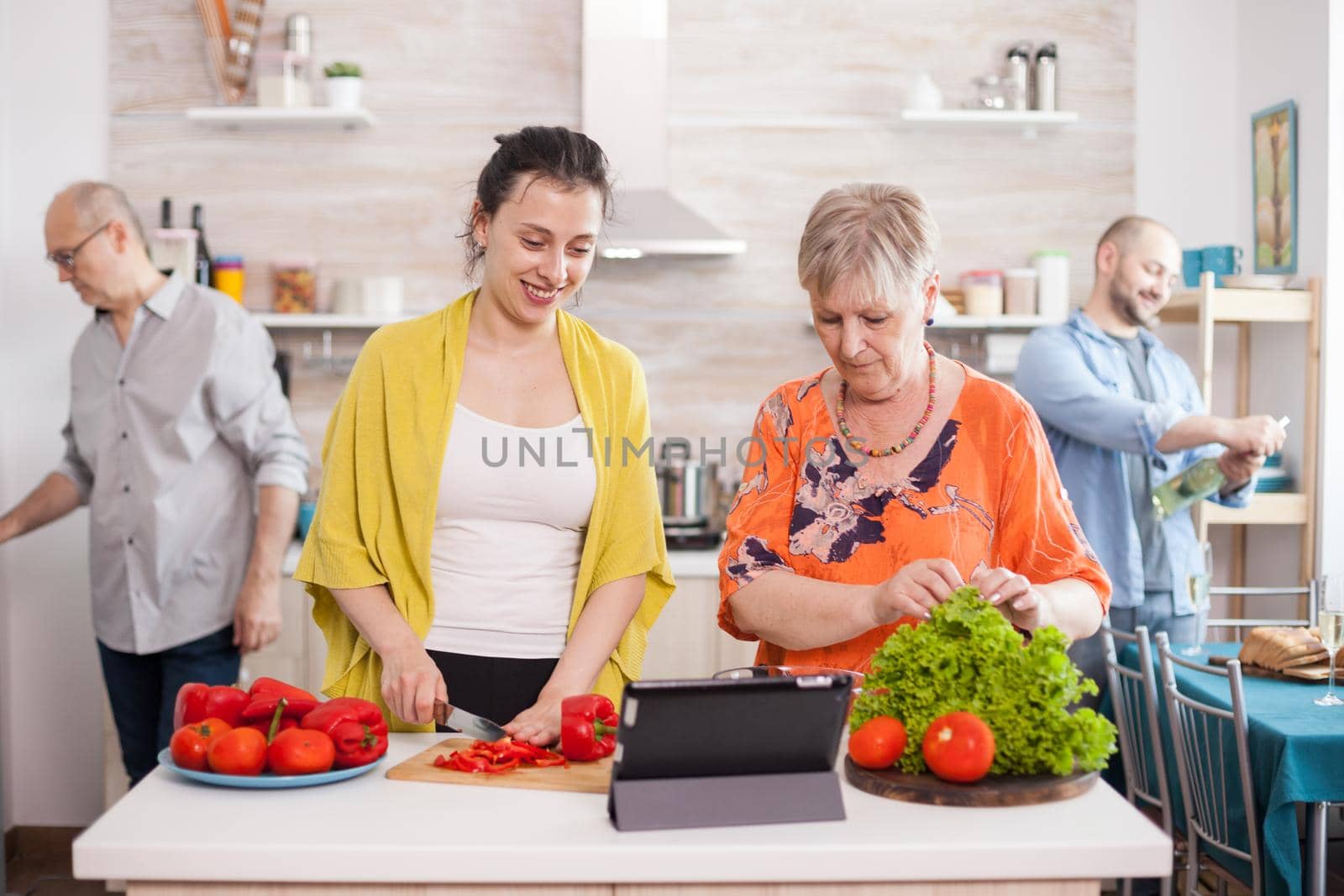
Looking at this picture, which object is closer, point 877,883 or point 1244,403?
point 877,883

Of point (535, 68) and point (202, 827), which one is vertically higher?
point (535, 68)

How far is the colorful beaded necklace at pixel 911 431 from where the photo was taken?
166cm

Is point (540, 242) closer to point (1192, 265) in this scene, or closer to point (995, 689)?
point (995, 689)

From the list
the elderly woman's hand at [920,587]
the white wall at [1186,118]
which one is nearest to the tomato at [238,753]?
the elderly woman's hand at [920,587]

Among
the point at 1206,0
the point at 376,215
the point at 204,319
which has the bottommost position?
the point at 204,319

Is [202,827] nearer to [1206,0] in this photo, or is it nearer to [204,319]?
[204,319]

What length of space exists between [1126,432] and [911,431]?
1462 millimetres

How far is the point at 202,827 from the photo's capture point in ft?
4.06

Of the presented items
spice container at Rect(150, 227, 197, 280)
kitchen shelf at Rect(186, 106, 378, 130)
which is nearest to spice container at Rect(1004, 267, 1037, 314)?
kitchen shelf at Rect(186, 106, 378, 130)

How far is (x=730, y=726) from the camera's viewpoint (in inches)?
48.6

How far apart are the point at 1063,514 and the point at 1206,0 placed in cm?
287

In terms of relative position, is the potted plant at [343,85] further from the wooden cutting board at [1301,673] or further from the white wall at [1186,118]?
the wooden cutting board at [1301,673]

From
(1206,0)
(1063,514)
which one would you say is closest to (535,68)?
(1206,0)

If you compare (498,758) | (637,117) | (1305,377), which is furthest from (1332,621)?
(637,117)
